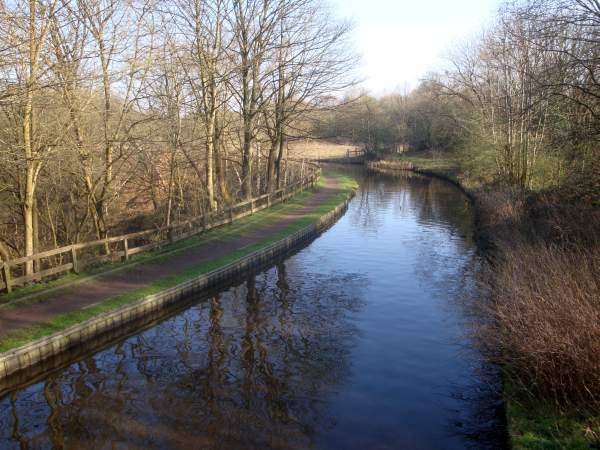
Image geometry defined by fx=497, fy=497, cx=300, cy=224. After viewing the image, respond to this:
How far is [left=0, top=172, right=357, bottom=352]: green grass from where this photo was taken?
1119cm

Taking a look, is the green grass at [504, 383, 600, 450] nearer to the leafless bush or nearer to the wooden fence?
the leafless bush

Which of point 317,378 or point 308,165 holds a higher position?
point 308,165

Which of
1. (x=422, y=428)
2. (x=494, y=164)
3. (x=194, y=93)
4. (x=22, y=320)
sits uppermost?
(x=194, y=93)

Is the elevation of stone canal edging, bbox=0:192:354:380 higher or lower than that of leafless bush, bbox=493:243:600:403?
lower

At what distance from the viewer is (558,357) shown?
323 inches

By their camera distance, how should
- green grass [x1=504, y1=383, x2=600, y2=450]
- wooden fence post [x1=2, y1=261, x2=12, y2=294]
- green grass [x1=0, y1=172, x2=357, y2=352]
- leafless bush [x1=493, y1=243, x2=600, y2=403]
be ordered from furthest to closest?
wooden fence post [x1=2, y1=261, x2=12, y2=294]
green grass [x1=0, y1=172, x2=357, y2=352]
leafless bush [x1=493, y1=243, x2=600, y2=403]
green grass [x1=504, y1=383, x2=600, y2=450]

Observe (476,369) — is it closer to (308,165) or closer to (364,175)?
(308,165)

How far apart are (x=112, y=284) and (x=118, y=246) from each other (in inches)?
411

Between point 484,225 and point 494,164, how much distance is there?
11812 mm

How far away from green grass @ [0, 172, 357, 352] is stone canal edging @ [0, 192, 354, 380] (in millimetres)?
154

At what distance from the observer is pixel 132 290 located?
14.4m

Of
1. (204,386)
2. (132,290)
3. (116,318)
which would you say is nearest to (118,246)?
(132,290)

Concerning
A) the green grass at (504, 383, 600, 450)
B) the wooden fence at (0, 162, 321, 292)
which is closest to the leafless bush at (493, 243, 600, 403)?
the green grass at (504, 383, 600, 450)

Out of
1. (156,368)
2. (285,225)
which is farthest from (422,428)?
(285,225)
